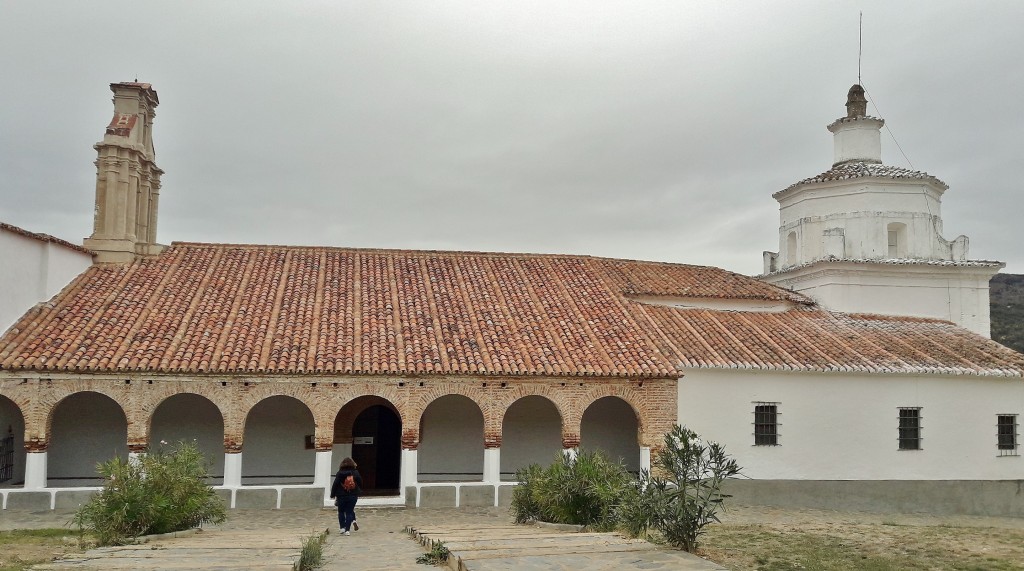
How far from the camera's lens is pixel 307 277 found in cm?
1822

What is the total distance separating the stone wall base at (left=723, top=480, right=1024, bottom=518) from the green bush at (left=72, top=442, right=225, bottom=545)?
401 inches

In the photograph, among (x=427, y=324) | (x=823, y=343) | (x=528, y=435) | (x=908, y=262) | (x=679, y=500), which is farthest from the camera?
(x=908, y=262)

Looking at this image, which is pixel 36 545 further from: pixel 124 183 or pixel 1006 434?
pixel 1006 434

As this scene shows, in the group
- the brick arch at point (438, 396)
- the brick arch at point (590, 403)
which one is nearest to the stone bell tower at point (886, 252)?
the brick arch at point (590, 403)

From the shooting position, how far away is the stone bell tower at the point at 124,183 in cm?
1778

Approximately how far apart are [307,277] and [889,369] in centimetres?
1281

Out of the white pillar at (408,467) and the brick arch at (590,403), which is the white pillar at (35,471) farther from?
the brick arch at (590,403)

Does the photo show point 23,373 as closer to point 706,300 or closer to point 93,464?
point 93,464

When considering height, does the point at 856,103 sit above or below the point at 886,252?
above

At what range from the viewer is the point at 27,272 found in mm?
15422

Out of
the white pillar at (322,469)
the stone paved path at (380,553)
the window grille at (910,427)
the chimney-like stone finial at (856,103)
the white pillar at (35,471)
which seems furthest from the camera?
the chimney-like stone finial at (856,103)

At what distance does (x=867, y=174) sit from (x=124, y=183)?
18137mm

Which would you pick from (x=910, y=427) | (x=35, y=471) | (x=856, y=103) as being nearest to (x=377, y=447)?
(x=35, y=471)

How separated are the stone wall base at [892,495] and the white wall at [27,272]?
554 inches
